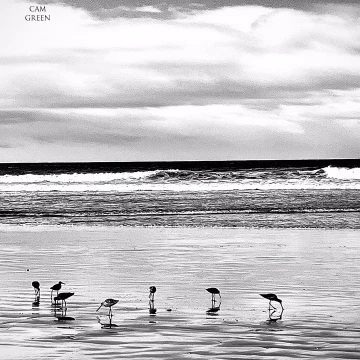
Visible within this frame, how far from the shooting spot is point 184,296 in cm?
969

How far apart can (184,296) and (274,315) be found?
5.38 feet

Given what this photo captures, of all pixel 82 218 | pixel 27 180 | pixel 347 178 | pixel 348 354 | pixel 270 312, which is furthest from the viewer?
pixel 27 180

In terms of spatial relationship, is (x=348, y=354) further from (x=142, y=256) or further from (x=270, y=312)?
(x=142, y=256)

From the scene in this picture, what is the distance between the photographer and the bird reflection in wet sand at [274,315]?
8.13 m

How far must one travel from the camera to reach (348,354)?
21.6 ft

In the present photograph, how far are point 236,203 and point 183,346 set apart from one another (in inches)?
846

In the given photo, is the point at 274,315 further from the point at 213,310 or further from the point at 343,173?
the point at 343,173

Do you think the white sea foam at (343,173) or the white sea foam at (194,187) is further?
the white sea foam at (343,173)

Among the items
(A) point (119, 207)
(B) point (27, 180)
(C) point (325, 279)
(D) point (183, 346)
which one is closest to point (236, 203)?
(A) point (119, 207)

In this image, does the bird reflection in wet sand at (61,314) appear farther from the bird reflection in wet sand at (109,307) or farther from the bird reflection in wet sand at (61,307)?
the bird reflection in wet sand at (109,307)

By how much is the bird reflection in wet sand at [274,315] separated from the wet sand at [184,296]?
2cm

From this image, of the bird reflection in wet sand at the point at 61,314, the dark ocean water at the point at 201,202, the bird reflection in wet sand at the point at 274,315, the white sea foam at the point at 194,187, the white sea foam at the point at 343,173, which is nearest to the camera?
the bird reflection in wet sand at the point at 274,315

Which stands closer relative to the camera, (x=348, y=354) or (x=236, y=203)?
(x=348, y=354)

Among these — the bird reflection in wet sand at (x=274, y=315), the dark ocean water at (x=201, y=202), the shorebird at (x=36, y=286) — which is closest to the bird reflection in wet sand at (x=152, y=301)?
the bird reflection in wet sand at (x=274, y=315)
